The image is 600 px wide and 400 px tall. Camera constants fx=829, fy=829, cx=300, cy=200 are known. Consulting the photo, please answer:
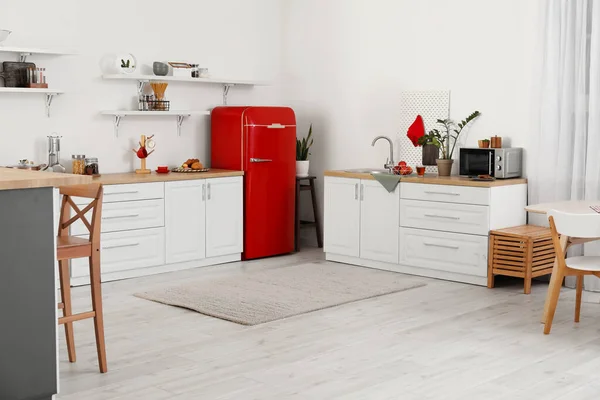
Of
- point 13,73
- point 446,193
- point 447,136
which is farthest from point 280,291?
point 13,73

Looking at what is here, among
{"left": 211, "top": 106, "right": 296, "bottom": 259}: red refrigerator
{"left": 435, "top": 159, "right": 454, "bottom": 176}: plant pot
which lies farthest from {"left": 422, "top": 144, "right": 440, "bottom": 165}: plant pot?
{"left": 211, "top": 106, "right": 296, "bottom": 259}: red refrigerator

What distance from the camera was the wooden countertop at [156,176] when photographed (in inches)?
240

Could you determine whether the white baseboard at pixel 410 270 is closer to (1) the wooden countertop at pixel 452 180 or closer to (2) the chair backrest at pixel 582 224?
(1) the wooden countertop at pixel 452 180

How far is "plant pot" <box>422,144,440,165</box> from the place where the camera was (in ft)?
22.0

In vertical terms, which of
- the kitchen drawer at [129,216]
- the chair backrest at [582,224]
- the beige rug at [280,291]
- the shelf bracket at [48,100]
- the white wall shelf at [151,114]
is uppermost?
the shelf bracket at [48,100]

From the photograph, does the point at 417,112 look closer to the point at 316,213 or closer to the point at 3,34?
the point at 316,213

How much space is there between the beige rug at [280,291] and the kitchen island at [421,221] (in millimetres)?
183

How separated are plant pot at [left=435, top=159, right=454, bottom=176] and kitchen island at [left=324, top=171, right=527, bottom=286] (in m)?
0.08

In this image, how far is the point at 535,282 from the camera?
20.3ft

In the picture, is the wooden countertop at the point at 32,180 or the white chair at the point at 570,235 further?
the white chair at the point at 570,235

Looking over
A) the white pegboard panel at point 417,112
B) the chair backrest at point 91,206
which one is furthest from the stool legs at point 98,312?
the white pegboard panel at point 417,112

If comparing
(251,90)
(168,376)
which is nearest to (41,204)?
(168,376)

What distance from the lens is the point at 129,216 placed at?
243 inches

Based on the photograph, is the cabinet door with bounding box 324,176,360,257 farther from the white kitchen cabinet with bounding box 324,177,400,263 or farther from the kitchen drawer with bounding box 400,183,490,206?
the kitchen drawer with bounding box 400,183,490,206
